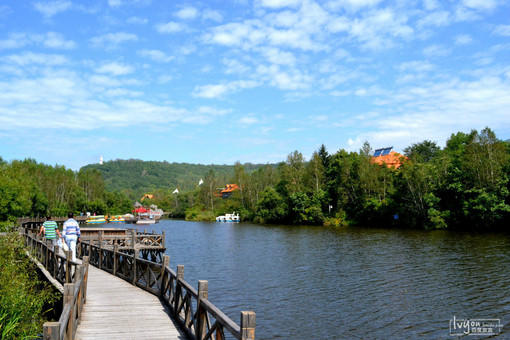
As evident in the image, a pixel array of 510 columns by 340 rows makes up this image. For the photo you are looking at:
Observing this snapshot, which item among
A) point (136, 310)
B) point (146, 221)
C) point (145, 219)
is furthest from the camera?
point (145, 219)

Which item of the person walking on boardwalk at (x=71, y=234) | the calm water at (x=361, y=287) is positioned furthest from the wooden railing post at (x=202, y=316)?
the person walking on boardwalk at (x=71, y=234)

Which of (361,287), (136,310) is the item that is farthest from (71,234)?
(361,287)

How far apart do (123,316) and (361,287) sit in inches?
557

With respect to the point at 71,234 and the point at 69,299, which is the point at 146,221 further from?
the point at 69,299

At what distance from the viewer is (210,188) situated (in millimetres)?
123562

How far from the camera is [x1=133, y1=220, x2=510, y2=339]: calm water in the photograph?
15977 millimetres

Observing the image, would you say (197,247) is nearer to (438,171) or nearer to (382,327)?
(382,327)

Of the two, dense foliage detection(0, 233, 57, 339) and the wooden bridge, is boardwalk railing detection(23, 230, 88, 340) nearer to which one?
the wooden bridge

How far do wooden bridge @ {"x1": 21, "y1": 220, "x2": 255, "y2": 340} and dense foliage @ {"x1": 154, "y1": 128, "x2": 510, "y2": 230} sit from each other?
47.9 meters

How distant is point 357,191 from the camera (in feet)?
243

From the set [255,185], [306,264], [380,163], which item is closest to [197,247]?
[306,264]

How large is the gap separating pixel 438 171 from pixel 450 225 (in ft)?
28.1

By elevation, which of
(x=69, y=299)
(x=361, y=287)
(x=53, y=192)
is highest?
(x=53, y=192)

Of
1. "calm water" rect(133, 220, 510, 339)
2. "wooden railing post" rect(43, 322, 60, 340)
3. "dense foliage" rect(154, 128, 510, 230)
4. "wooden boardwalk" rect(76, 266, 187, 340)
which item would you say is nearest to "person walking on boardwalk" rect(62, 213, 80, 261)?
"wooden boardwalk" rect(76, 266, 187, 340)
